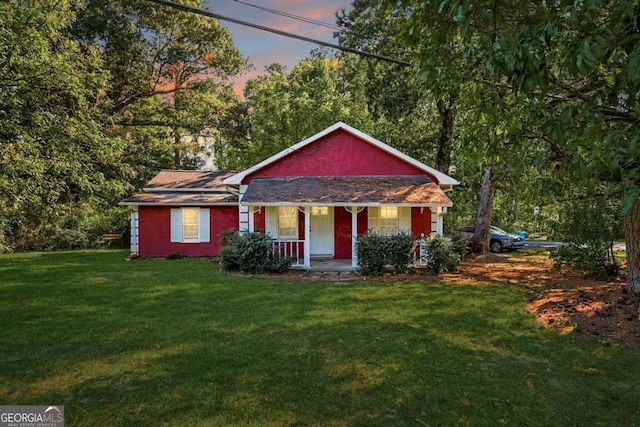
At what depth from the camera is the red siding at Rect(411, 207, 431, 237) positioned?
1537 centimetres

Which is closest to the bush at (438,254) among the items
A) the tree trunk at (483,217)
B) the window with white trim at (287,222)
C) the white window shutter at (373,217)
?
the white window shutter at (373,217)

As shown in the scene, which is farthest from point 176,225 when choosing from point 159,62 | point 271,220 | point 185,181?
point 159,62

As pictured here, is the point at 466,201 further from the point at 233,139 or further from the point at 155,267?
the point at 155,267

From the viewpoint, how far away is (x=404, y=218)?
15391 mm

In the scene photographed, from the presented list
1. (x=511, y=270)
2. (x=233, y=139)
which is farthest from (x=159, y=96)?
(x=511, y=270)

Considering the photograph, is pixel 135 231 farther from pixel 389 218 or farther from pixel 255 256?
pixel 389 218

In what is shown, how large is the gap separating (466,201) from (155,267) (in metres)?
18.8

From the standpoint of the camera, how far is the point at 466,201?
2480 cm

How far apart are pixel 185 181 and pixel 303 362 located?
16805 millimetres

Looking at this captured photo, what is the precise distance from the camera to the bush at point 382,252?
39.4ft

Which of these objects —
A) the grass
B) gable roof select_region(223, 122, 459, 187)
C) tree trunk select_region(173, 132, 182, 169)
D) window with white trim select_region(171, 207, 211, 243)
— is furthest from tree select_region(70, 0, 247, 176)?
the grass

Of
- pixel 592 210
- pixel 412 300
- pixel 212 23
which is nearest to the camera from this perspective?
pixel 412 300

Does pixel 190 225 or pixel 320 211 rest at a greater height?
pixel 320 211

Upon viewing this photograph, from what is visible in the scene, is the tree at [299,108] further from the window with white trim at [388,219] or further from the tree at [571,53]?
the tree at [571,53]
